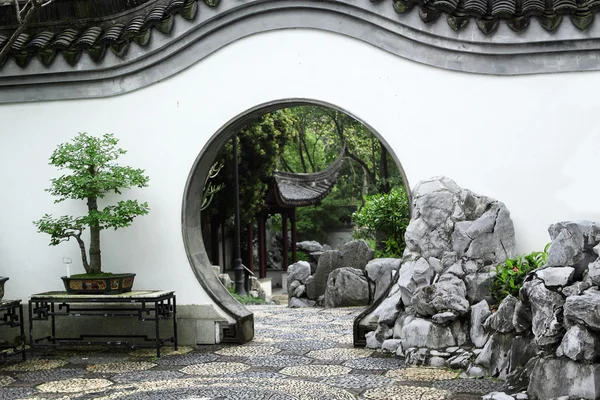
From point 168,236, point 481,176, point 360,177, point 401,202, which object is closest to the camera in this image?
point 481,176

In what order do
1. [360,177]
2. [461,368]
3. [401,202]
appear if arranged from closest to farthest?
1. [461,368]
2. [401,202]
3. [360,177]

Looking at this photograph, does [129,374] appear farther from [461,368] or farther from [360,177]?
[360,177]

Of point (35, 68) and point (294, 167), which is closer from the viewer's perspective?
point (35, 68)

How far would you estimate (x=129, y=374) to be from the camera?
6.10m

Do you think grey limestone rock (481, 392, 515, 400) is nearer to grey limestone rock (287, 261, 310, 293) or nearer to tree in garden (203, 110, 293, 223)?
grey limestone rock (287, 261, 310, 293)

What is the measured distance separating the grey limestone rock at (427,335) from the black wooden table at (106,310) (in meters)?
2.27

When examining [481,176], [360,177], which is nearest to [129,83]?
[481,176]

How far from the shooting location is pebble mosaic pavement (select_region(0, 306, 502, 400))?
5.24 m

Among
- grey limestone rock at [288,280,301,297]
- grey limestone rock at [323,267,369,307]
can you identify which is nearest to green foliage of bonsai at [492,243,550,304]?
grey limestone rock at [323,267,369,307]

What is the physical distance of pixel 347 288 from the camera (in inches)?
460

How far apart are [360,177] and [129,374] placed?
18443 millimetres

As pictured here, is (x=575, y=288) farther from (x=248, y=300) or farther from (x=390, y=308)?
(x=248, y=300)

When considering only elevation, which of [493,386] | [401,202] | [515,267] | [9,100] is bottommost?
[493,386]

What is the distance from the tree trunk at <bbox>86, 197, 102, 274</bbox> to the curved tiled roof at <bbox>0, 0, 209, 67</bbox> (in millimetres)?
1520
